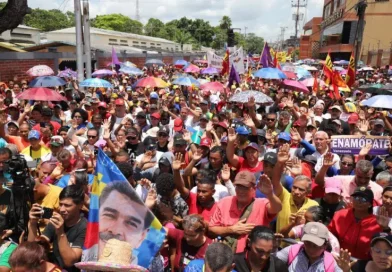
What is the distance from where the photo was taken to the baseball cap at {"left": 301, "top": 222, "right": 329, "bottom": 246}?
2.94m

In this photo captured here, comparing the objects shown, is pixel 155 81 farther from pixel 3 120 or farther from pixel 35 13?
pixel 35 13

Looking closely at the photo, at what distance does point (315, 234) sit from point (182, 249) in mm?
1037

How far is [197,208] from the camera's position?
3.98m

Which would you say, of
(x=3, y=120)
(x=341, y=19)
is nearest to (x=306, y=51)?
(x=341, y=19)

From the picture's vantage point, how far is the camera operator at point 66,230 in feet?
9.77

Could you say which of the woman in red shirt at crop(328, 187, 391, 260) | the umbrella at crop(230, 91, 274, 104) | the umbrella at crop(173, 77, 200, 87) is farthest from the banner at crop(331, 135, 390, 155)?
the umbrella at crop(173, 77, 200, 87)

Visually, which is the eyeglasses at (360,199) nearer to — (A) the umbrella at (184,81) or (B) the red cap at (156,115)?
(B) the red cap at (156,115)

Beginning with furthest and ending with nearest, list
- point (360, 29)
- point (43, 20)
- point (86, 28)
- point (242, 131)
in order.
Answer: point (43, 20), point (360, 29), point (86, 28), point (242, 131)

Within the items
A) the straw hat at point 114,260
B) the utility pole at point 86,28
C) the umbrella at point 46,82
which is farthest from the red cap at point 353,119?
the utility pole at point 86,28

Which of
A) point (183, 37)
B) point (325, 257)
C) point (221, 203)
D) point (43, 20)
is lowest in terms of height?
point (325, 257)

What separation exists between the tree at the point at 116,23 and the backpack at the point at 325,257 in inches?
3452

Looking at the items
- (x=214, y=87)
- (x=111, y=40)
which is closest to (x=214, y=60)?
(x=214, y=87)

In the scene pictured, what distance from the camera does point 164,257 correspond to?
3.29 m

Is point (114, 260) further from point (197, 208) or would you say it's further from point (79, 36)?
point (79, 36)
